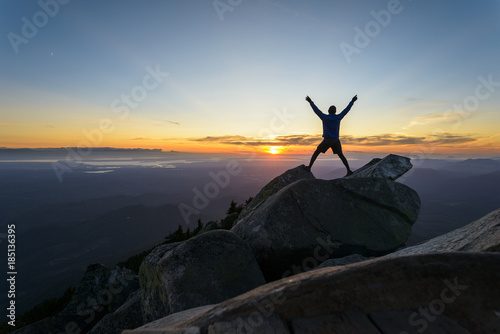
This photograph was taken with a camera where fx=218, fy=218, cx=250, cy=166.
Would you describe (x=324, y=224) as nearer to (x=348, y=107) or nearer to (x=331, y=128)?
(x=331, y=128)

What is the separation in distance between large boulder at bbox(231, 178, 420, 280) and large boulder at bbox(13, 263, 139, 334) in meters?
8.34

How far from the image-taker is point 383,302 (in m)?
2.29

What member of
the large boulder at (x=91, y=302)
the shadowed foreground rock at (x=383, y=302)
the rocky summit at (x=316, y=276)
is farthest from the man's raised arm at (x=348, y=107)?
the large boulder at (x=91, y=302)

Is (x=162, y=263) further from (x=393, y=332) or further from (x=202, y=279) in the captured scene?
(x=393, y=332)

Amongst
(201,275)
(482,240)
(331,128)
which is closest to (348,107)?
(331,128)

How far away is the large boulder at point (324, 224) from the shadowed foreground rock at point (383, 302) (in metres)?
4.95

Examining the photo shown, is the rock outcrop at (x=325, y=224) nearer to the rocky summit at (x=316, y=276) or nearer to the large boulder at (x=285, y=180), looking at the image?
the rocky summit at (x=316, y=276)

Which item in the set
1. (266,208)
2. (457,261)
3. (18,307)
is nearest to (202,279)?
(266,208)

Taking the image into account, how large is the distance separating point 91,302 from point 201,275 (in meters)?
10.3

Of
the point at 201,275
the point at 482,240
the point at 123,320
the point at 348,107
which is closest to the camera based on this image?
the point at 482,240

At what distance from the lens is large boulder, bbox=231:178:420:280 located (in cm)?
726

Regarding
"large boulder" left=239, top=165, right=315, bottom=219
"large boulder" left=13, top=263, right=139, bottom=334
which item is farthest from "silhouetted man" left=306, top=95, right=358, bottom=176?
"large boulder" left=13, top=263, right=139, bottom=334

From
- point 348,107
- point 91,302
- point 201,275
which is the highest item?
point 348,107

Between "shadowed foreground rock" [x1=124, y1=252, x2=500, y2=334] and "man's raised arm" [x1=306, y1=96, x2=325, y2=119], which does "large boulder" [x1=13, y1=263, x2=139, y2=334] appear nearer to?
"shadowed foreground rock" [x1=124, y1=252, x2=500, y2=334]
